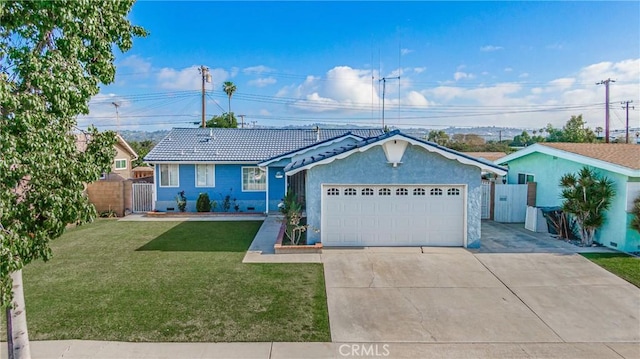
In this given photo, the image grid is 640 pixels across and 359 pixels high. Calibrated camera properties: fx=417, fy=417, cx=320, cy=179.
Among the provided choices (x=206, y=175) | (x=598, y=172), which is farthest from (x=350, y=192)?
(x=206, y=175)

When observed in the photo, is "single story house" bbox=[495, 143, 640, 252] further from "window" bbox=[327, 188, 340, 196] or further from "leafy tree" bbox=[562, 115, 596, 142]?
"leafy tree" bbox=[562, 115, 596, 142]

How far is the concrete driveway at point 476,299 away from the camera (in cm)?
749

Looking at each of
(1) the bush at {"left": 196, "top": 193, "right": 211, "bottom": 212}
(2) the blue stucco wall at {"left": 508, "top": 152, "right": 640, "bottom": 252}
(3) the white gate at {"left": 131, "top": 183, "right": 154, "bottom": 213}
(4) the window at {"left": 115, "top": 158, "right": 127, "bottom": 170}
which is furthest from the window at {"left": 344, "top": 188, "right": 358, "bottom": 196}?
(4) the window at {"left": 115, "top": 158, "right": 127, "bottom": 170}

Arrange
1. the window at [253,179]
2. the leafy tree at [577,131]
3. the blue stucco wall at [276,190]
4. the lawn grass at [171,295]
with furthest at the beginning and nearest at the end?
the leafy tree at [577,131], the window at [253,179], the blue stucco wall at [276,190], the lawn grass at [171,295]

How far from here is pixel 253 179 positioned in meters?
21.7

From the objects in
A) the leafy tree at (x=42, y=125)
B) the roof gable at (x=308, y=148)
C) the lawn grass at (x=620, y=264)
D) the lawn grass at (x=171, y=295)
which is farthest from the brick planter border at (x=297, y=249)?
the lawn grass at (x=620, y=264)

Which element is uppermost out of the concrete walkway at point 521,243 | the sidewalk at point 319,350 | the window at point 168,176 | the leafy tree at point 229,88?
the leafy tree at point 229,88

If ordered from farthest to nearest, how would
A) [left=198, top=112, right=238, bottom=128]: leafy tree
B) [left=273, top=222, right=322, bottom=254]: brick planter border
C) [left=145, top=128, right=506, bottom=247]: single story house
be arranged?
1. [left=198, top=112, right=238, bottom=128]: leafy tree
2. [left=145, top=128, right=506, bottom=247]: single story house
3. [left=273, top=222, right=322, bottom=254]: brick planter border

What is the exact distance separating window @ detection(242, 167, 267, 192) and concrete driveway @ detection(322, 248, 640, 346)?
9.90 meters

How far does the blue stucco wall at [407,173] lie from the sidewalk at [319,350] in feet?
21.4

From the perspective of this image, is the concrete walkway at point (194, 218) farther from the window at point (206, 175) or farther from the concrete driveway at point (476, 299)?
the concrete driveway at point (476, 299)

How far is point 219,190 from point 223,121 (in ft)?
83.0

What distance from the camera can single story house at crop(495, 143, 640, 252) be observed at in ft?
42.1

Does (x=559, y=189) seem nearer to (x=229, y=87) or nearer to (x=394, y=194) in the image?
(x=394, y=194)
